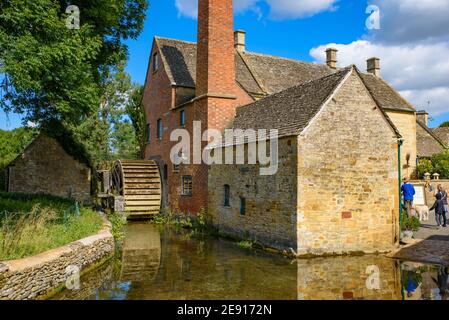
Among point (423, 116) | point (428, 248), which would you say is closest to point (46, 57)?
point (428, 248)

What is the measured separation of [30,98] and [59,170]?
9675 mm

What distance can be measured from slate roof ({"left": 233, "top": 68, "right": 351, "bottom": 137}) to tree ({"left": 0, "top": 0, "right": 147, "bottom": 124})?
560 centimetres

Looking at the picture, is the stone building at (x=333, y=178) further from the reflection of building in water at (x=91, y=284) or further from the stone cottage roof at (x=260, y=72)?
the stone cottage roof at (x=260, y=72)

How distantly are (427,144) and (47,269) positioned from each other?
2786cm

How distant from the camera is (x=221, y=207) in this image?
47.7ft

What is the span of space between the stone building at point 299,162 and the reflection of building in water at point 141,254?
2.31 m

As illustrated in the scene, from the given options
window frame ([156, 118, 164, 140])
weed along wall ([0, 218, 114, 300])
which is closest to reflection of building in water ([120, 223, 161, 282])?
weed along wall ([0, 218, 114, 300])

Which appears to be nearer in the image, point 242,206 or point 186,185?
point 242,206

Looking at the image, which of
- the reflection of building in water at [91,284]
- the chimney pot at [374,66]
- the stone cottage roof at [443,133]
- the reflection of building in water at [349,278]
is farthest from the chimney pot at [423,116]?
the reflection of building in water at [91,284]

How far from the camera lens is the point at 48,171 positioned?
19172 mm

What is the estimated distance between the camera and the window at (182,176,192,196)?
56.2 feet

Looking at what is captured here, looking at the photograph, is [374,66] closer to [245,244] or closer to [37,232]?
[245,244]

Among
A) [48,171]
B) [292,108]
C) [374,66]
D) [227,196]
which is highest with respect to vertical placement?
[374,66]
